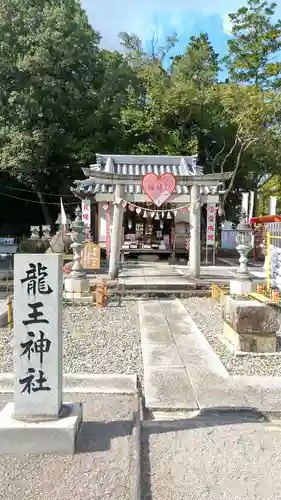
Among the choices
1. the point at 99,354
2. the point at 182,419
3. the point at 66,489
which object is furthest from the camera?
the point at 99,354

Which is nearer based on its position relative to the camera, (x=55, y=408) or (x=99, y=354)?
(x=55, y=408)

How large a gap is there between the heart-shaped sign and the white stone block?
8.15 metres

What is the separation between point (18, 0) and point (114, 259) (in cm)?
1637

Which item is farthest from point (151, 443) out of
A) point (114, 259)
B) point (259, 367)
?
point (114, 259)

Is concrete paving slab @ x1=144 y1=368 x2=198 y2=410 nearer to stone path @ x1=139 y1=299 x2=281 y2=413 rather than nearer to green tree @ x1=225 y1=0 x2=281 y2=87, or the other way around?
stone path @ x1=139 y1=299 x2=281 y2=413

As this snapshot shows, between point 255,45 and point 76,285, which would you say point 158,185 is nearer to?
point 76,285

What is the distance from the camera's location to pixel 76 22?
2141cm

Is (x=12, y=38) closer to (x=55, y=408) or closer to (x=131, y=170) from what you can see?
(x=131, y=170)

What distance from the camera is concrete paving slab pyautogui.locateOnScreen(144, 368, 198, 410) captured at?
4.35m

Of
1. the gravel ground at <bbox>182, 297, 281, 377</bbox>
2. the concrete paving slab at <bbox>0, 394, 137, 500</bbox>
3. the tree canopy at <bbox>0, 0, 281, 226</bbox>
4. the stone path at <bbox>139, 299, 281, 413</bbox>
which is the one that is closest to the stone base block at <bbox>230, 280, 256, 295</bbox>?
the gravel ground at <bbox>182, 297, 281, 377</bbox>

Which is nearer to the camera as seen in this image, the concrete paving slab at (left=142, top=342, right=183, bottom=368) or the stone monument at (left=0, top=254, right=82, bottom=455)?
the stone monument at (left=0, top=254, right=82, bottom=455)

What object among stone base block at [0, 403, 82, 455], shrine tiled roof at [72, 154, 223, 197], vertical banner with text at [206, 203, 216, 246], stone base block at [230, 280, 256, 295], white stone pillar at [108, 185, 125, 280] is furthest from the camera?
Result: shrine tiled roof at [72, 154, 223, 197]

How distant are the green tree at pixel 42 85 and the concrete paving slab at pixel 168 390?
1698cm

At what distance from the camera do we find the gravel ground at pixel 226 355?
552 cm
